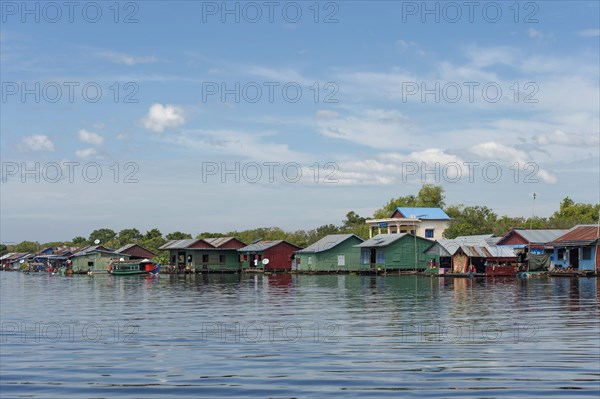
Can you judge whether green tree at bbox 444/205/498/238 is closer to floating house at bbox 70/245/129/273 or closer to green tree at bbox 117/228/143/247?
floating house at bbox 70/245/129/273

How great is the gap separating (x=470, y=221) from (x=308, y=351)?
89.2 meters

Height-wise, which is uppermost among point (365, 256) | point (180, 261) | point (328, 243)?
point (328, 243)

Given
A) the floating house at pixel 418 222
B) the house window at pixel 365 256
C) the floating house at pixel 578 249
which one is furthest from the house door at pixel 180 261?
the floating house at pixel 578 249

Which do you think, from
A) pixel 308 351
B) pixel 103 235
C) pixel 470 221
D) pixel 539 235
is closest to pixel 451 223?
pixel 470 221

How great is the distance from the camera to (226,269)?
101250 millimetres

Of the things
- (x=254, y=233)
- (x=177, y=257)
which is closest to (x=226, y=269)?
(x=177, y=257)

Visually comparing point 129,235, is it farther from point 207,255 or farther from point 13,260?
point 207,255

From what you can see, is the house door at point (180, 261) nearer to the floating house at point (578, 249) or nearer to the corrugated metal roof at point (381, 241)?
the corrugated metal roof at point (381, 241)

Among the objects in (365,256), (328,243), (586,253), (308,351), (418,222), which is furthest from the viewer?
(418,222)

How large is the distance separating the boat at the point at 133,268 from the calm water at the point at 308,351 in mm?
61064

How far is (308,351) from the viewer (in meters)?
18.8

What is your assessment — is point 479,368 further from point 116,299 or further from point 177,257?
point 177,257

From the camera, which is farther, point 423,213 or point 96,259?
point 96,259

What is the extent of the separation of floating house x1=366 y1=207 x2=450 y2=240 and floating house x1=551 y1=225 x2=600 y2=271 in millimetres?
32172
